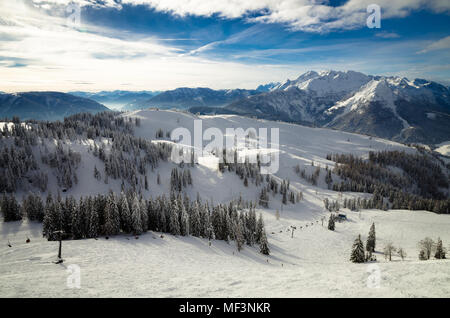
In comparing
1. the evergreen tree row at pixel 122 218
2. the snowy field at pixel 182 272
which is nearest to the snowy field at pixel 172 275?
the snowy field at pixel 182 272

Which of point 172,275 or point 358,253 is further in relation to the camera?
point 358,253

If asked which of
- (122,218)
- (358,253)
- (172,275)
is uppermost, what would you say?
(172,275)

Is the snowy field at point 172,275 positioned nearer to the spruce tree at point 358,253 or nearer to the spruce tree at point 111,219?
the spruce tree at point 111,219

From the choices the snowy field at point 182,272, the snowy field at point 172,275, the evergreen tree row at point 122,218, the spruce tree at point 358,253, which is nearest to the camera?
the snowy field at point 172,275

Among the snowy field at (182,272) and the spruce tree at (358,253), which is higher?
the snowy field at (182,272)

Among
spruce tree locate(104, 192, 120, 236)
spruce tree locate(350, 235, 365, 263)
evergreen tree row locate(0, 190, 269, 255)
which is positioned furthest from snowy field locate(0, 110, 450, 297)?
spruce tree locate(350, 235, 365, 263)

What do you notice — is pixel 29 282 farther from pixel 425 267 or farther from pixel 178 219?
pixel 425 267

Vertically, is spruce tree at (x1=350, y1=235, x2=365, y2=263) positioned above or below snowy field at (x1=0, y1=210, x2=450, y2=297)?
below

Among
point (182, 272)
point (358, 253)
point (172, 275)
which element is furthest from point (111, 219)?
point (358, 253)

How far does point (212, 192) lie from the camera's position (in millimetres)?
130500

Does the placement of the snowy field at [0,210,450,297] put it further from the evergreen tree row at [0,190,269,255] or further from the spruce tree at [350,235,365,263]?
the spruce tree at [350,235,365,263]

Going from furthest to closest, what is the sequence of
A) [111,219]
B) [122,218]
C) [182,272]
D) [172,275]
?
1. [122,218]
2. [111,219]
3. [182,272]
4. [172,275]

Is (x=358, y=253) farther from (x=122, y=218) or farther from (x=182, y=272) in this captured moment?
(x=122, y=218)

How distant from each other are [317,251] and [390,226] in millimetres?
52073
